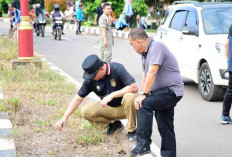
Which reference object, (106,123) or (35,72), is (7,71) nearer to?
(35,72)

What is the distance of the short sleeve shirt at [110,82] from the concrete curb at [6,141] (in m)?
0.97

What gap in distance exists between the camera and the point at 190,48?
916cm

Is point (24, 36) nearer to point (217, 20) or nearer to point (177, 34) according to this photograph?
point (177, 34)

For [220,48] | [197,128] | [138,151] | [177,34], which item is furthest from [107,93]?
[177,34]

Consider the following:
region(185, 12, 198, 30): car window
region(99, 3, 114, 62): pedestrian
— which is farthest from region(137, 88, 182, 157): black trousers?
region(99, 3, 114, 62): pedestrian

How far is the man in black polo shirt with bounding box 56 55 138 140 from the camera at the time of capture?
528 centimetres

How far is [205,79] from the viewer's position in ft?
28.1

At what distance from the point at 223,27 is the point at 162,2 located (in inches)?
832

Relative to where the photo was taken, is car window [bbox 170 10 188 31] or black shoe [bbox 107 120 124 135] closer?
black shoe [bbox 107 120 124 135]

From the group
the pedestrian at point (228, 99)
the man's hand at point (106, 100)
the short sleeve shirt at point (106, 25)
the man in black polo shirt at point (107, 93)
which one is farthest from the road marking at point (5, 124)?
the short sleeve shirt at point (106, 25)

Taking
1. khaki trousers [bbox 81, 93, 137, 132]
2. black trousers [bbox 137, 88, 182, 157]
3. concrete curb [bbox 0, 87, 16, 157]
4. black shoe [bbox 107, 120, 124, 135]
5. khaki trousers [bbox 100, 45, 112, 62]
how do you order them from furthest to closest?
khaki trousers [bbox 100, 45, 112, 62] < black shoe [bbox 107, 120, 124, 135] < khaki trousers [bbox 81, 93, 137, 132] < concrete curb [bbox 0, 87, 16, 157] < black trousers [bbox 137, 88, 182, 157]

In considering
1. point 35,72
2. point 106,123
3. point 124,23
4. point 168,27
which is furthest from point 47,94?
point 124,23

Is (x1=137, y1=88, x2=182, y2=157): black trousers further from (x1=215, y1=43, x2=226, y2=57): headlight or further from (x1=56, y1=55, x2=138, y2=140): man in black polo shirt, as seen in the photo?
(x1=215, y1=43, x2=226, y2=57): headlight

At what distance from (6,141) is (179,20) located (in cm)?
561
